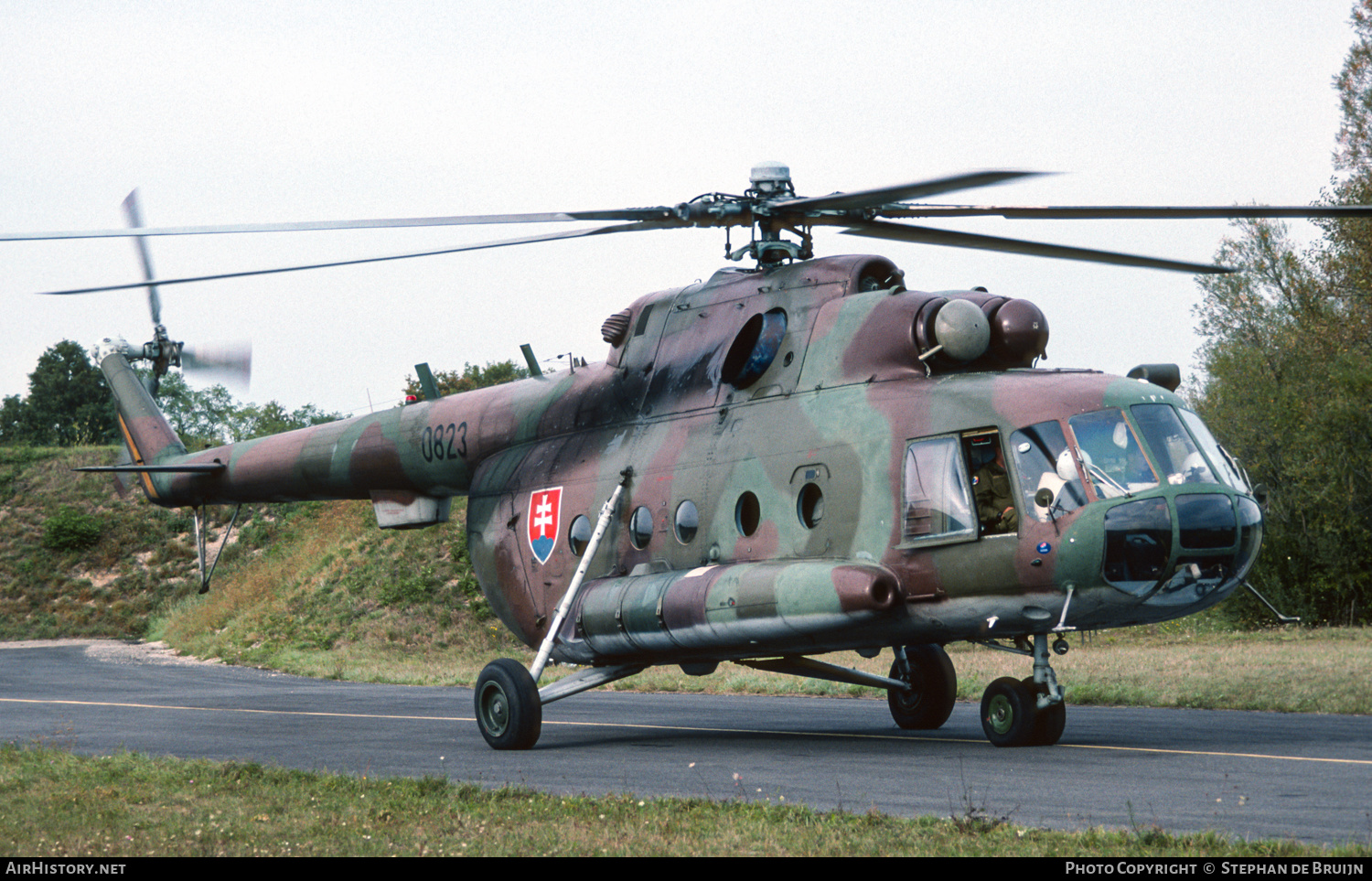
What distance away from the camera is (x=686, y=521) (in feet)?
43.9

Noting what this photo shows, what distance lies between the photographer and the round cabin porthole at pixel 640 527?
13812 millimetres

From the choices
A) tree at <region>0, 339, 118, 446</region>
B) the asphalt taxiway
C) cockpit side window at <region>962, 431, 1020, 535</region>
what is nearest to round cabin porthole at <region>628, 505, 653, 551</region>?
the asphalt taxiway

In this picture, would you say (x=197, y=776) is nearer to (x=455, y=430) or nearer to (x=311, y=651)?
(x=455, y=430)

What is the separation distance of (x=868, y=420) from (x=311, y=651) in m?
23.5

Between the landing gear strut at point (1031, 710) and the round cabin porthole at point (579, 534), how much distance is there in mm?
4965

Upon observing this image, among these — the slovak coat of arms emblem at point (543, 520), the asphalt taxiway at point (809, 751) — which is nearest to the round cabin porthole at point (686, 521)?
the slovak coat of arms emblem at point (543, 520)

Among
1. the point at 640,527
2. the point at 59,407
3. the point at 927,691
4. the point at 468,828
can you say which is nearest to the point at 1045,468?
the point at 927,691

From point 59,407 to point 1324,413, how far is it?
268 ft

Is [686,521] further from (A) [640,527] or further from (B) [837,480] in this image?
(B) [837,480]

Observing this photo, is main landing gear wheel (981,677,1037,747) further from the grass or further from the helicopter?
the grass

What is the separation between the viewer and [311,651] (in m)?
31.9

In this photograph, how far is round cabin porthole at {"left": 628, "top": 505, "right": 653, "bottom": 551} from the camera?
13.8 m

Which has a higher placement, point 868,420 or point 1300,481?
point 868,420
